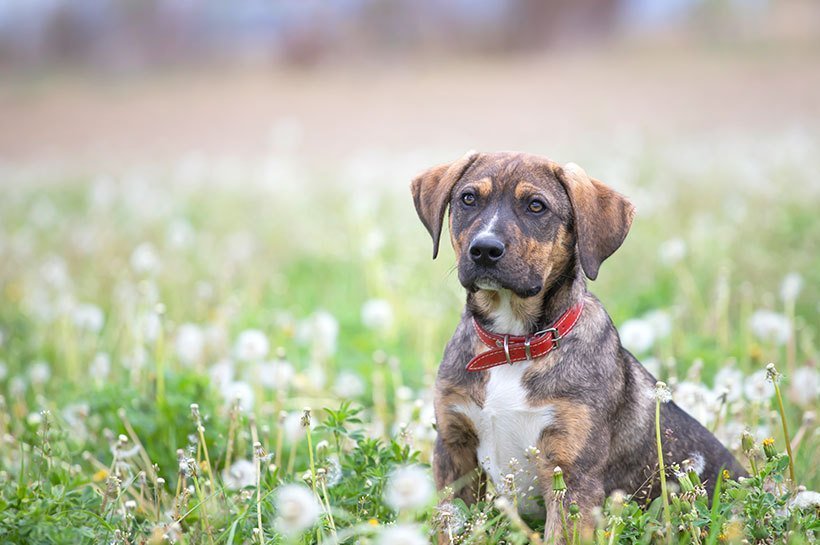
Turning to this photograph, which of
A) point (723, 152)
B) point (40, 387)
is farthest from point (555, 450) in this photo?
point (723, 152)

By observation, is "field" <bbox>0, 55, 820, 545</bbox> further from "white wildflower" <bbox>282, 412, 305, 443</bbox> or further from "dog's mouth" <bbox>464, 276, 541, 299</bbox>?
"dog's mouth" <bbox>464, 276, 541, 299</bbox>

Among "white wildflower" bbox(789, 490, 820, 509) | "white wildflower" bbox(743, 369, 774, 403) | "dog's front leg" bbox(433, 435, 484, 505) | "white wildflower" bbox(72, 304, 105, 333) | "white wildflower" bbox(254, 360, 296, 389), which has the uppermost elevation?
"white wildflower" bbox(789, 490, 820, 509)

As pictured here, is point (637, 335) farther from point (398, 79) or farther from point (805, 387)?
point (398, 79)

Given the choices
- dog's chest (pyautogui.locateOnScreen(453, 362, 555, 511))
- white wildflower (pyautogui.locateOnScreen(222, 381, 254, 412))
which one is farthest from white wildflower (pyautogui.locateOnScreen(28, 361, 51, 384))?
dog's chest (pyautogui.locateOnScreen(453, 362, 555, 511))

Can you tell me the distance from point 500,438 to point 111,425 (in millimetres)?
2297

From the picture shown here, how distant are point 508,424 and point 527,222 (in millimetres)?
802

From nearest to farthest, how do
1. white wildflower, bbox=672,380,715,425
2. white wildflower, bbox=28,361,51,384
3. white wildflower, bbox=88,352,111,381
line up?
white wildflower, bbox=672,380,715,425 < white wildflower, bbox=88,352,111,381 < white wildflower, bbox=28,361,51,384

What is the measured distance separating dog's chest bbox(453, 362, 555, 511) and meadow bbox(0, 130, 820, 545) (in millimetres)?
183

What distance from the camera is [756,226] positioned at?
26.9 feet

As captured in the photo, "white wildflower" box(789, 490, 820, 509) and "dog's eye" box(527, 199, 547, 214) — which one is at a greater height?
"dog's eye" box(527, 199, 547, 214)

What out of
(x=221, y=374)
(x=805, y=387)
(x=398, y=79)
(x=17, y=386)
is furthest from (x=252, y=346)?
(x=398, y=79)

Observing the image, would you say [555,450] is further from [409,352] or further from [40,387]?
[40,387]

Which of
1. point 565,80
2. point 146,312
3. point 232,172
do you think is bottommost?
point 565,80

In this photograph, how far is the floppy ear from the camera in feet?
11.8
